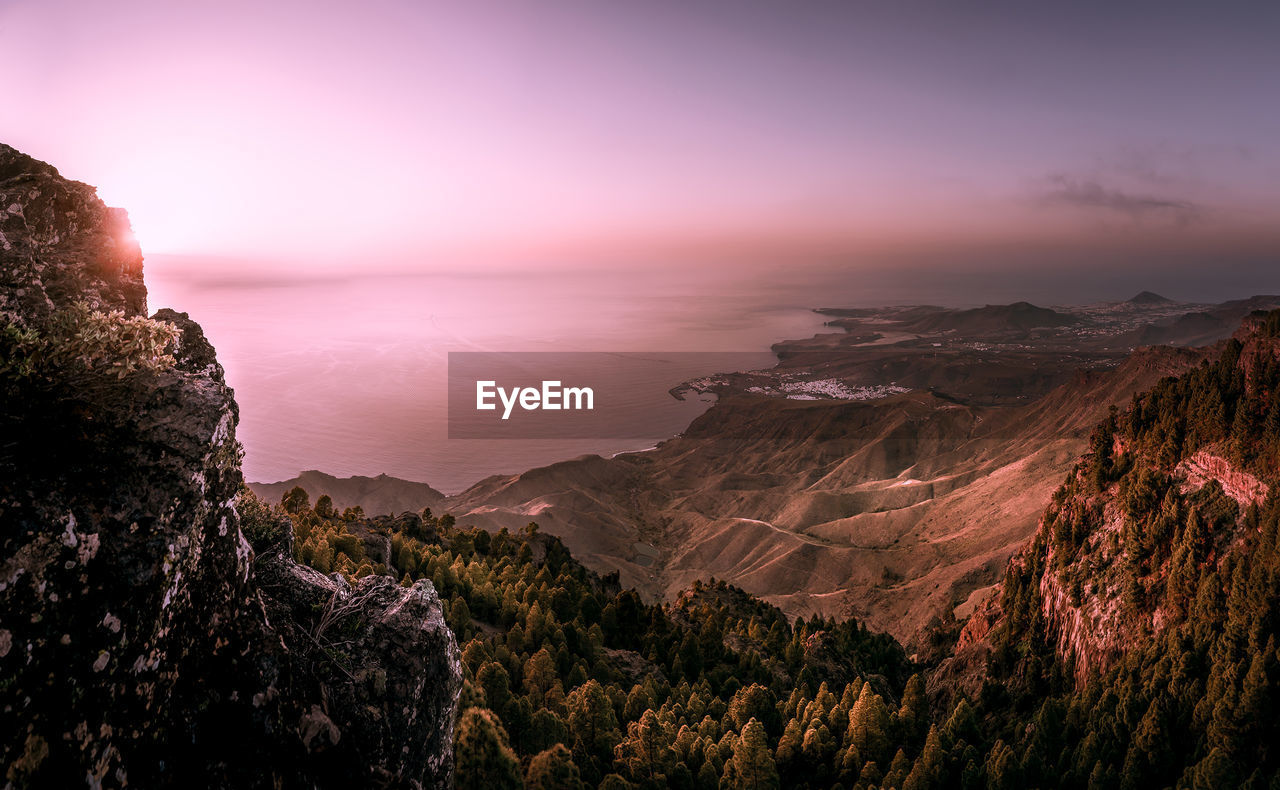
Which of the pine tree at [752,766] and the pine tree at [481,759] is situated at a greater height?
the pine tree at [481,759]

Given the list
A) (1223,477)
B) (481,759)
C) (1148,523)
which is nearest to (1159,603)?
(1148,523)

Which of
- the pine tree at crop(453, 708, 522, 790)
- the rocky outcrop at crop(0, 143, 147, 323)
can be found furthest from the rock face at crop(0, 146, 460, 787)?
the pine tree at crop(453, 708, 522, 790)

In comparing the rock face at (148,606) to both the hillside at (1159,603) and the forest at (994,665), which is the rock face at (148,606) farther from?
the hillside at (1159,603)

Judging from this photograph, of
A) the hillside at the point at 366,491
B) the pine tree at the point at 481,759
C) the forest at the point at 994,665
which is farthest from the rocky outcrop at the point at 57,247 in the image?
the hillside at the point at 366,491

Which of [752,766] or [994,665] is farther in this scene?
[994,665]

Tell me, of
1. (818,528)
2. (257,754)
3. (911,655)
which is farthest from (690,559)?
(257,754)

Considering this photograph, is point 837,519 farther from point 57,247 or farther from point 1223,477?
point 57,247

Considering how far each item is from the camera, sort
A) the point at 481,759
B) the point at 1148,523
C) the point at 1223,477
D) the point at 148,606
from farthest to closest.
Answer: the point at 1148,523 < the point at 1223,477 < the point at 481,759 < the point at 148,606

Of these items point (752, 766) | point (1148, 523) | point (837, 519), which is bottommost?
point (837, 519)
